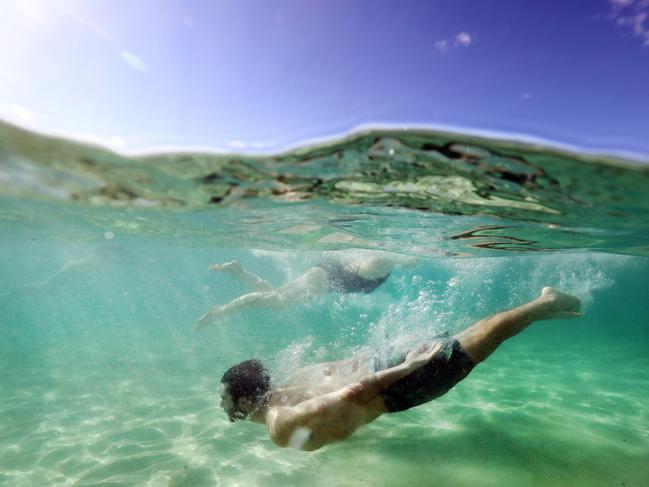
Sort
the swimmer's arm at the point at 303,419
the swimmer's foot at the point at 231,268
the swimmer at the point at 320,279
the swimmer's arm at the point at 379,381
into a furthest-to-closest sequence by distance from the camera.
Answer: the swimmer's foot at the point at 231,268, the swimmer at the point at 320,279, the swimmer's arm at the point at 379,381, the swimmer's arm at the point at 303,419

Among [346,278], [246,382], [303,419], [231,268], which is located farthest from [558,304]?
[231,268]

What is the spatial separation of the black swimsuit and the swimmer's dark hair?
28.7ft

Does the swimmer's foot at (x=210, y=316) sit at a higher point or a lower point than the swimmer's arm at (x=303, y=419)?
lower

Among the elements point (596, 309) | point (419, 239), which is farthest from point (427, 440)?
point (596, 309)

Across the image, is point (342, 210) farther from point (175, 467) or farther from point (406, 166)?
point (175, 467)

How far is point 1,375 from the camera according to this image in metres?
14.2

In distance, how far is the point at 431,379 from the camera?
6.05 metres

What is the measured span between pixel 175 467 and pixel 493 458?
5.86 m

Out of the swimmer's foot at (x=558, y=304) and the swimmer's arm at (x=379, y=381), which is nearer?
the swimmer's arm at (x=379, y=381)

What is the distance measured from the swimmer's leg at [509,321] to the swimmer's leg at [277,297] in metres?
7.37

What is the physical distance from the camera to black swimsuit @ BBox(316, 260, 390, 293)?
50.2ft

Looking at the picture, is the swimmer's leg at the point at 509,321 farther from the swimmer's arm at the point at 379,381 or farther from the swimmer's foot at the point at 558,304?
→ the swimmer's arm at the point at 379,381

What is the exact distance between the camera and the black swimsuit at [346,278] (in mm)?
15312

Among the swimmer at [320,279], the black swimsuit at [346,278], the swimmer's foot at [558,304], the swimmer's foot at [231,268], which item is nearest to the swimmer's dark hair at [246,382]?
the swimmer's foot at [558,304]
